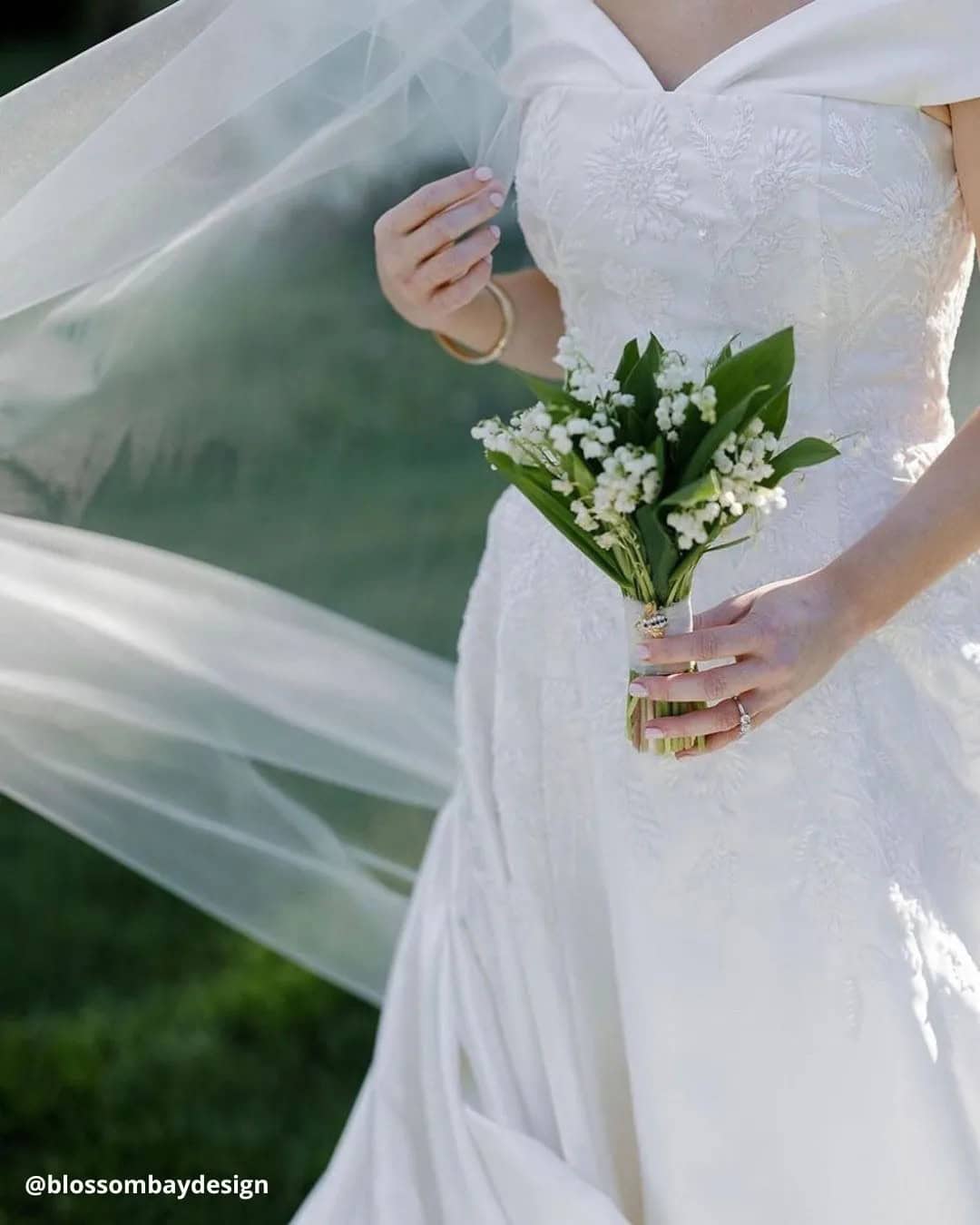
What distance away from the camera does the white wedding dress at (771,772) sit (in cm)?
212

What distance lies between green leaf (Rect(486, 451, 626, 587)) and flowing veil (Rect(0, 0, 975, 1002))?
2.36 ft

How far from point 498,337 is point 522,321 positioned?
0.05m

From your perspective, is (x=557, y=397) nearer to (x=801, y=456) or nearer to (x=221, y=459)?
(x=801, y=456)

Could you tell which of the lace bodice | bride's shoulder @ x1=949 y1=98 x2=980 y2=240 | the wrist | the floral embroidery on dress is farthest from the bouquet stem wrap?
bride's shoulder @ x1=949 y1=98 x2=980 y2=240

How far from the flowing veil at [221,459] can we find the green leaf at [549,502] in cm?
72

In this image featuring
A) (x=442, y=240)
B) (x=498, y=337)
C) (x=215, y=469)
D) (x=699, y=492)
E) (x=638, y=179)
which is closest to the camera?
(x=699, y=492)

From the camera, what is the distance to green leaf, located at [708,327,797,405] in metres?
1.90

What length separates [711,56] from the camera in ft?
7.20

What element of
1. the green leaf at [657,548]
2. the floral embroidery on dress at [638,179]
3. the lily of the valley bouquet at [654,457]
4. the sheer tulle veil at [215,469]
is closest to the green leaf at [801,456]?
the lily of the valley bouquet at [654,457]

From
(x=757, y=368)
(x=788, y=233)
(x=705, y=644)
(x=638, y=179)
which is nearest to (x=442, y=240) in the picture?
(x=638, y=179)

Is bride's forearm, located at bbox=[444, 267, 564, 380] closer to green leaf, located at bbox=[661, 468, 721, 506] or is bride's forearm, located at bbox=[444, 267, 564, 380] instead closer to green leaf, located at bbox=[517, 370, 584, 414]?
green leaf, located at bbox=[517, 370, 584, 414]

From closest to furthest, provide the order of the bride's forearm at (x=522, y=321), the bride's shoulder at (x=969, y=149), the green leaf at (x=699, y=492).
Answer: the green leaf at (x=699, y=492), the bride's shoulder at (x=969, y=149), the bride's forearm at (x=522, y=321)

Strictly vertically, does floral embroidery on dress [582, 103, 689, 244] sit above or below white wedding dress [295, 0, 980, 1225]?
above

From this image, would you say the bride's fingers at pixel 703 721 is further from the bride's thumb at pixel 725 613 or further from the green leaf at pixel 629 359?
the green leaf at pixel 629 359
